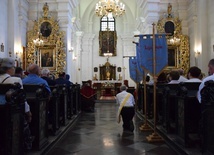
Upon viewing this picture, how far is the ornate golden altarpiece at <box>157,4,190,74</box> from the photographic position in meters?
17.2

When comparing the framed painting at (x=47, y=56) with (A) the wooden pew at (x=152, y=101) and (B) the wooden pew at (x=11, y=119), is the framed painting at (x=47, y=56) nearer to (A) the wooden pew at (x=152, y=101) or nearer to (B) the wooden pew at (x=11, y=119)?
(A) the wooden pew at (x=152, y=101)

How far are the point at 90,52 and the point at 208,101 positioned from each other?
2354 cm

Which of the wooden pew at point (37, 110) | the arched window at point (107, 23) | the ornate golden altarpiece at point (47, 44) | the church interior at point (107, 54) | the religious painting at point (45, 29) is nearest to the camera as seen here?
the wooden pew at point (37, 110)

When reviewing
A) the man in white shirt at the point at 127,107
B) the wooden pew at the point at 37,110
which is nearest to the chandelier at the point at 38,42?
→ the man in white shirt at the point at 127,107

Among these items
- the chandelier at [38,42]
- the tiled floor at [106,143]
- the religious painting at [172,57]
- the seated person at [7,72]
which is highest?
the chandelier at [38,42]

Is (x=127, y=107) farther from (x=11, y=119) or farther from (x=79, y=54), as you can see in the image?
(x=79, y=54)

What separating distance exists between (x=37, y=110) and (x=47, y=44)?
12.7m

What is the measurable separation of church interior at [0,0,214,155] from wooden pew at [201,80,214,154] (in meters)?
0.04

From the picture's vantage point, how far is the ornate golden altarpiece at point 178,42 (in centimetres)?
1719

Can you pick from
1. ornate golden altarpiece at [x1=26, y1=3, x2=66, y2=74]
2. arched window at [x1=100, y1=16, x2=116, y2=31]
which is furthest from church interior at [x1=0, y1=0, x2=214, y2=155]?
arched window at [x1=100, y1=16, x2=116, y2=31]

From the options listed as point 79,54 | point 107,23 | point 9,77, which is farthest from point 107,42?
point 9,77

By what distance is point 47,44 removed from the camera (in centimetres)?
1720

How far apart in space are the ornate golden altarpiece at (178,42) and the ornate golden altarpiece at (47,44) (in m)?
6.28

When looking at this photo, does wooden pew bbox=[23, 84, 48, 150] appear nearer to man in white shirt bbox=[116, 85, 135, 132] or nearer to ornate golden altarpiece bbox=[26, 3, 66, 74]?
man in white shirt bbox=[116, 85, 135, 132]
